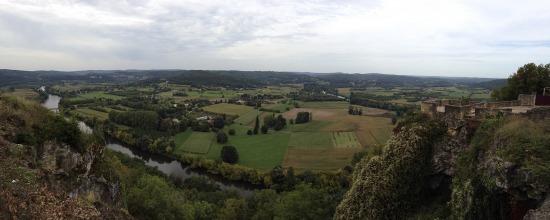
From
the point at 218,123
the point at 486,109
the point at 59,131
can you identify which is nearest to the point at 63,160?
the point at 59,131

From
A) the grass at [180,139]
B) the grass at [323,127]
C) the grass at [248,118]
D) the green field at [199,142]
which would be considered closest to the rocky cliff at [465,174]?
the green field at [199,142]

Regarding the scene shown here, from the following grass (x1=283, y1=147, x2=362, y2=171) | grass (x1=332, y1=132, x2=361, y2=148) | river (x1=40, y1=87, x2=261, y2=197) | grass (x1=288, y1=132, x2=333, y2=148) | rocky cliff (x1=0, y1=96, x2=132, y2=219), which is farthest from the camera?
grass (x1=288, y1=132, x2=333, y2=148)

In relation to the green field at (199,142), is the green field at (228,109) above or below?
Result: above

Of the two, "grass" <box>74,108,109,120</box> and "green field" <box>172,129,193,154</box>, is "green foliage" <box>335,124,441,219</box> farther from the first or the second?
"grass" <box>74,108,109,120</box>

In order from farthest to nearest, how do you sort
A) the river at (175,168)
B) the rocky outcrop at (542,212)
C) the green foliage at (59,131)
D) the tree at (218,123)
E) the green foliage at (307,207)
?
the tree at (218,123)
the river at (175,168)
the green foliage at (307,207)
the green foliage at (59,131)
the rocky outcrop at (542,212)

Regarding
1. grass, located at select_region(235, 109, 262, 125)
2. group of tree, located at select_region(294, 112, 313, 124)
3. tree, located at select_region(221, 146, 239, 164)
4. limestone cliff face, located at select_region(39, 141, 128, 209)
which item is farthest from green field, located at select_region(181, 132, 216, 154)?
limestone cliff face, located at select_region(39, 141, 128, 209)

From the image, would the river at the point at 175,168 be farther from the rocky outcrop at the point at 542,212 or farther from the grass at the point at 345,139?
the rocky outcrop at the point at 542,212
